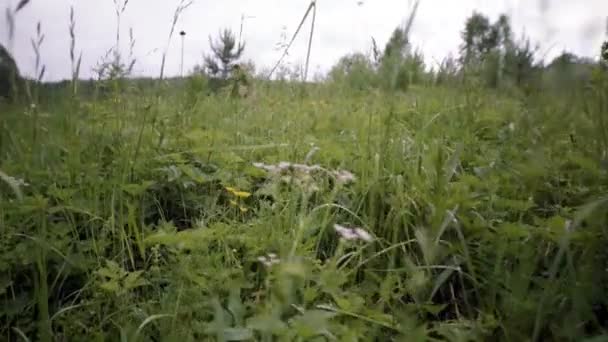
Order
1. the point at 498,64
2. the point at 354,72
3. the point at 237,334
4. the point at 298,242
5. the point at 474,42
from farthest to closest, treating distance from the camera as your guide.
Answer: the point at 354,72 → the point at 474,42 → the point at 498,64 → the point at 298,242 → the point at 237,334

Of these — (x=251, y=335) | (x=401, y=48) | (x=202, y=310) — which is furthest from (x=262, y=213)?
(x=401, y=48)

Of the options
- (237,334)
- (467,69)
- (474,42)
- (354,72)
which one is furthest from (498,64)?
(354,72)

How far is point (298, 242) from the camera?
1.12 metres

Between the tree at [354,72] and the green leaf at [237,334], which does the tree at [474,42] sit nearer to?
the tree at [354,72]

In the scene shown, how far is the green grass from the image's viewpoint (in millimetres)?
904

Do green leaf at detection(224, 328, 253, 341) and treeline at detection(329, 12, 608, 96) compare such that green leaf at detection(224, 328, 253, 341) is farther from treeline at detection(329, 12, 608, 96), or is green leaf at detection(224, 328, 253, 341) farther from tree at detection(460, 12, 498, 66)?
tree at detection(460, 12, 498, 66)

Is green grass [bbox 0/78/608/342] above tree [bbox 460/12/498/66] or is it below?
below

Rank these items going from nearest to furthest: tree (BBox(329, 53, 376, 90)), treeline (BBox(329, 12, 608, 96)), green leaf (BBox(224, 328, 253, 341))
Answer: green leaf (BBox(224, 328, 253, 341)), treeline (BBox(329, 12, 608, 96)), tree (BBox(329, 53, 376, 90))

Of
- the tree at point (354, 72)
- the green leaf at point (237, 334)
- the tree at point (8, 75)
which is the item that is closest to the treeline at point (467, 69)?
the tree at point (8, 75)

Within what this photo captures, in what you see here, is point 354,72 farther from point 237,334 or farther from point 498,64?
point 237,334

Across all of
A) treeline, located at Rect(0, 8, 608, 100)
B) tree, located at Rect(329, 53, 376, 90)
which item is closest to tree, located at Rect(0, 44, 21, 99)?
treeline, located at Rect(0, 8, 608, 100)

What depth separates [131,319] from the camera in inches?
39.4

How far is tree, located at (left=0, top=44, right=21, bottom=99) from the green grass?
104mm

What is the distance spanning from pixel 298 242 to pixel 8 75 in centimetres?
108
